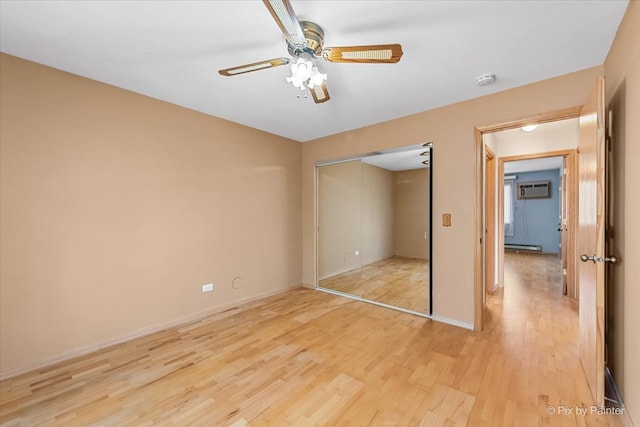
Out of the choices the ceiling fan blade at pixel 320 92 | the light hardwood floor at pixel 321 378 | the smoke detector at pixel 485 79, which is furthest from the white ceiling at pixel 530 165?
the ceiling fan blade at pixel 320 92

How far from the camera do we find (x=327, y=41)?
1849 millimetres

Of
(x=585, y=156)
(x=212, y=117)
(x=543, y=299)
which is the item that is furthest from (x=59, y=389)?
(x=543, y=299)

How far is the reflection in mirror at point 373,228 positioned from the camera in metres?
3.81

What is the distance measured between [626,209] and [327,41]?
2193 mm

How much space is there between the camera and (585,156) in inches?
76.3

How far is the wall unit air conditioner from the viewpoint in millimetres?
7301

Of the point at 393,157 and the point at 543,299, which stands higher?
the point at 393,157

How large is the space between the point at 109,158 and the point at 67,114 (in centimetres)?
45

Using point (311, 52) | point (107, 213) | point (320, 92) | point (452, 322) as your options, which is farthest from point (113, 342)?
point (452, 322)

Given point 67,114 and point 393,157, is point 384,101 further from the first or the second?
point 67,114

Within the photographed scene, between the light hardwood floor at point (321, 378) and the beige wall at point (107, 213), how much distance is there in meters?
0.29

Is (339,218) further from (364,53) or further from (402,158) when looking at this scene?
(364,53)

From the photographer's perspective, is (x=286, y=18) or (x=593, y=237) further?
(x=593, y=237)

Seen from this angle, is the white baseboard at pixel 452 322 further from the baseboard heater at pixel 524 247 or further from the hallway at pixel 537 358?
the baseboard heater at pixel 524 247
